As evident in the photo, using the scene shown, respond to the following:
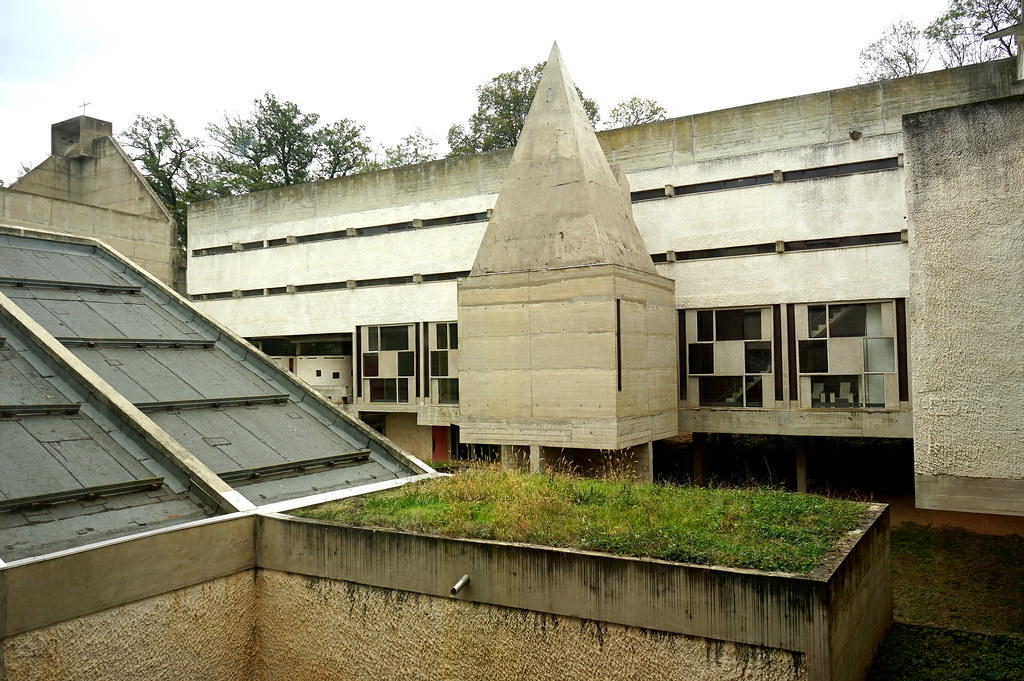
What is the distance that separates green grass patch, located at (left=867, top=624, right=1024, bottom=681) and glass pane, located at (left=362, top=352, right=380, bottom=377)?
19.4 metres

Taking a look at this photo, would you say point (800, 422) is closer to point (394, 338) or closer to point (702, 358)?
point (702, 358)

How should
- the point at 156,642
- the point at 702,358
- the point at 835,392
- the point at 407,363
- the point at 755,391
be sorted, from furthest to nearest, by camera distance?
the point at 407,363 → the point at 702,358 → the point at 755,391 → the point at 835,392 → the point at 156,642

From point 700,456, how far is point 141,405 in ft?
54.1

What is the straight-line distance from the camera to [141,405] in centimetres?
903

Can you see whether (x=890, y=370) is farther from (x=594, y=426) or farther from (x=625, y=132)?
(x=625, y=132)

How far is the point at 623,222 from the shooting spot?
59.6ft

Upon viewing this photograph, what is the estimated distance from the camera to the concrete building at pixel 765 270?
10.2 meters

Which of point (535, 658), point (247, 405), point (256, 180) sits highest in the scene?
point (256, 180)

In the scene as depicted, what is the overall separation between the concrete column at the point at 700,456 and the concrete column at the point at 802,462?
2556mm

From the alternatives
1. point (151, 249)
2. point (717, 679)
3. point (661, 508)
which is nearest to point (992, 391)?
point (661, 508)

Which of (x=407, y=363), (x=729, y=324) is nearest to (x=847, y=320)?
(x=729, y=324)

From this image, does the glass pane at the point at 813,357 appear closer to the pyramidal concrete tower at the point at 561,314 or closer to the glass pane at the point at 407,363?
the pyramidal concrete tower at the point at 561,314

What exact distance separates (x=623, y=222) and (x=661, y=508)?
35.8ft

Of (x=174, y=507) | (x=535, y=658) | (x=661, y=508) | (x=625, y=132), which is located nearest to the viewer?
(x=535, y=658)
